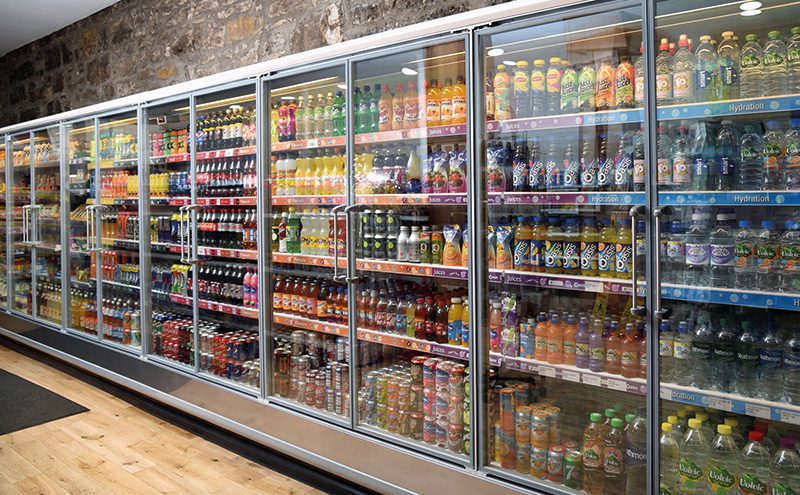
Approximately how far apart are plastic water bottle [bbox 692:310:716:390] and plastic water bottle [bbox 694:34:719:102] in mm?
836

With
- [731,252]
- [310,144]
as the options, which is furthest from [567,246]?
[310,144]

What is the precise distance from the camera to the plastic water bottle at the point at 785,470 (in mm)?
2053

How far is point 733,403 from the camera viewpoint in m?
2.11

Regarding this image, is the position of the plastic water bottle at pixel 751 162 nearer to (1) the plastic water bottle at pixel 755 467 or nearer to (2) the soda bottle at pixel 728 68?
(2) the soda bottle at pixel 728 68

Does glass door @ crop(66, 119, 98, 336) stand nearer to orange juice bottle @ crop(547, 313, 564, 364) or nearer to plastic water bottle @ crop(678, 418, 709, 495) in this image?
orange juice bottle @ crop(547, 313, 564, 364)

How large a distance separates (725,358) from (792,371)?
8.4 inches

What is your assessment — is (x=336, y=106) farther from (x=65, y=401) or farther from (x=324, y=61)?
(x=65, y=401)

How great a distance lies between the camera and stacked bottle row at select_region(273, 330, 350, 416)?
11.5 feet

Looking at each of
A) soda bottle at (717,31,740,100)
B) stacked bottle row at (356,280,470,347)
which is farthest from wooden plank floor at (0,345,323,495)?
soda bottle at (717,31,740,100)

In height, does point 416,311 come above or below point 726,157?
below

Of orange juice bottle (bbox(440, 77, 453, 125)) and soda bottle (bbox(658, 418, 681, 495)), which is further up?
orange juice bottle (bbox(440, 77, 453, 125))

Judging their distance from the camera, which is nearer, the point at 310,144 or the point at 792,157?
the point at 792,157

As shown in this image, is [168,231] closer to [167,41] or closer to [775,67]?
[167,41]

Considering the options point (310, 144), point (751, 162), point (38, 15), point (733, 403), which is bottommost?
point (733, 403)
